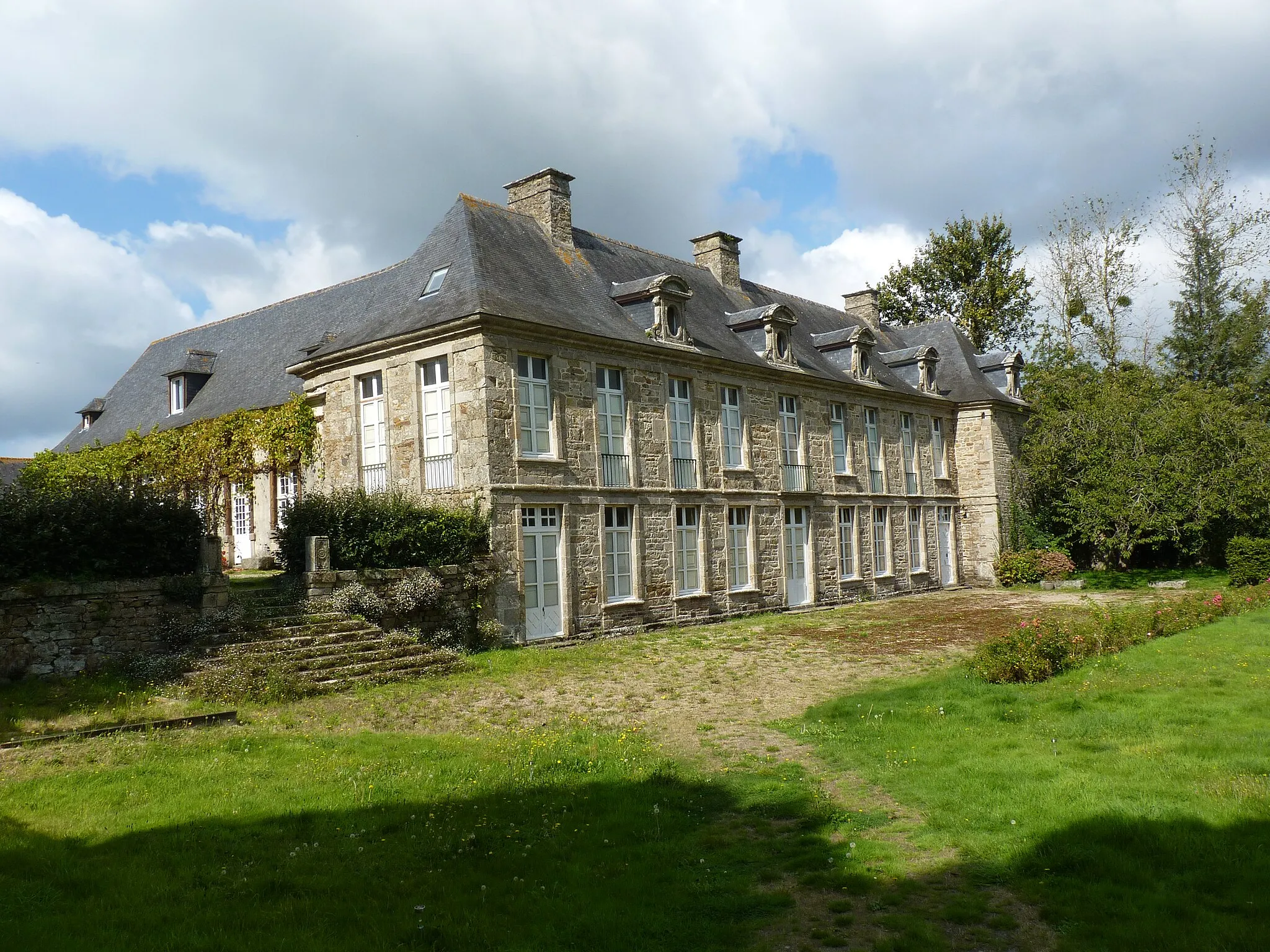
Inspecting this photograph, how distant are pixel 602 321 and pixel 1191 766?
13450 mm

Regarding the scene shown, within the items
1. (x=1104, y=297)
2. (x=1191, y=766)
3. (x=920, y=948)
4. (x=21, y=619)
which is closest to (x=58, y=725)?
(x=21, y=619)

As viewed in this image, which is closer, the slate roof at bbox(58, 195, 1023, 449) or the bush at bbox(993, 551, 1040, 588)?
the slate roof at bbox(58, 195, 1023, 449)

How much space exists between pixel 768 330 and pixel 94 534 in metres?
14.6

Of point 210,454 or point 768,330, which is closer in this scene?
point 768,330

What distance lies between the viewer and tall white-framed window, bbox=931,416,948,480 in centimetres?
2842

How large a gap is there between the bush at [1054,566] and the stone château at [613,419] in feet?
4.67

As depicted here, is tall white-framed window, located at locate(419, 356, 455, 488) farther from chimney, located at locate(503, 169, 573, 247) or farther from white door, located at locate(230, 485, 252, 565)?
white door, located at locate(230, 485, 252, 565)

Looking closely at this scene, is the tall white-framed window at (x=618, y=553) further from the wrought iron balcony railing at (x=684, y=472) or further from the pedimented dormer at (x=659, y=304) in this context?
the pedimented dormer at (x=659, y=304)

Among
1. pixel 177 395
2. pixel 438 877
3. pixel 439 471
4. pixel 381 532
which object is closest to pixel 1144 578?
pixel 439 471

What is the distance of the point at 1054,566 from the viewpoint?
27219mm

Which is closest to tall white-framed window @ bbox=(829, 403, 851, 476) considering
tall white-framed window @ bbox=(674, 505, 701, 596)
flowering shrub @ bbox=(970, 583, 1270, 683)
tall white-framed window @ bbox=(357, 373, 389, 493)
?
tall white-framed window @ bbox=(674, 505, 701, 596)

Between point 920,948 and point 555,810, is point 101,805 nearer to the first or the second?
point 555,810

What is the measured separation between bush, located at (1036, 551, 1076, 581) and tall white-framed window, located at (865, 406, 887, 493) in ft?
18.5

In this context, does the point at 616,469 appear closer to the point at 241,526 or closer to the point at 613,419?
the point at 613,419
